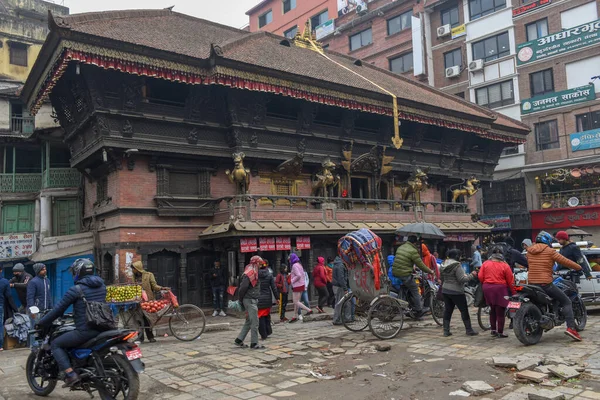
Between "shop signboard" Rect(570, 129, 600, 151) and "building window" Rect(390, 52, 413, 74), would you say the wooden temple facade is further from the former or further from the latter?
"building window" Rect(390, 52, 413, 74)

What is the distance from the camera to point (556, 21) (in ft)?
92.2

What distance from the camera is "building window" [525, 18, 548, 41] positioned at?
94.6 feet

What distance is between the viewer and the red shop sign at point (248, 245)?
15423mm

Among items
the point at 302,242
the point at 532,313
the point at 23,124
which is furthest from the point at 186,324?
the point at 23,124

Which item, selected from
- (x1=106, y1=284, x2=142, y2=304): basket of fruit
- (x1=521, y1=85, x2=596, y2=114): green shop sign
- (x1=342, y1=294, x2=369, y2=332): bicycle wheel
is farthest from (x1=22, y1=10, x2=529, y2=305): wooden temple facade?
(x1=521, y1=85, x2=596, y2=114): green shop sign

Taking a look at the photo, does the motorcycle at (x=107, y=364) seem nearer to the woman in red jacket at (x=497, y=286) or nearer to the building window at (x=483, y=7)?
the woman in red jacket at (x=497, y=286)

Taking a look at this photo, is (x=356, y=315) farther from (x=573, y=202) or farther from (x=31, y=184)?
(x=573, y=202)

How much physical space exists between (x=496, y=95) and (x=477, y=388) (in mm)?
28697

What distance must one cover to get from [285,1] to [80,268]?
4485cm

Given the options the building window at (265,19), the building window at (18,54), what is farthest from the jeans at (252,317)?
the building window at (265,19)

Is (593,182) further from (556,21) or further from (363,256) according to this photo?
(363,256)

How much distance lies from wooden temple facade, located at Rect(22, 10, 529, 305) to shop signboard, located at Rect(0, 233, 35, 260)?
304cm

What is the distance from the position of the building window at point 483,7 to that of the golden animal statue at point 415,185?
14.9 metres

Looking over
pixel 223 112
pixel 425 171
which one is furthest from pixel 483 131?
pixel 223 112
